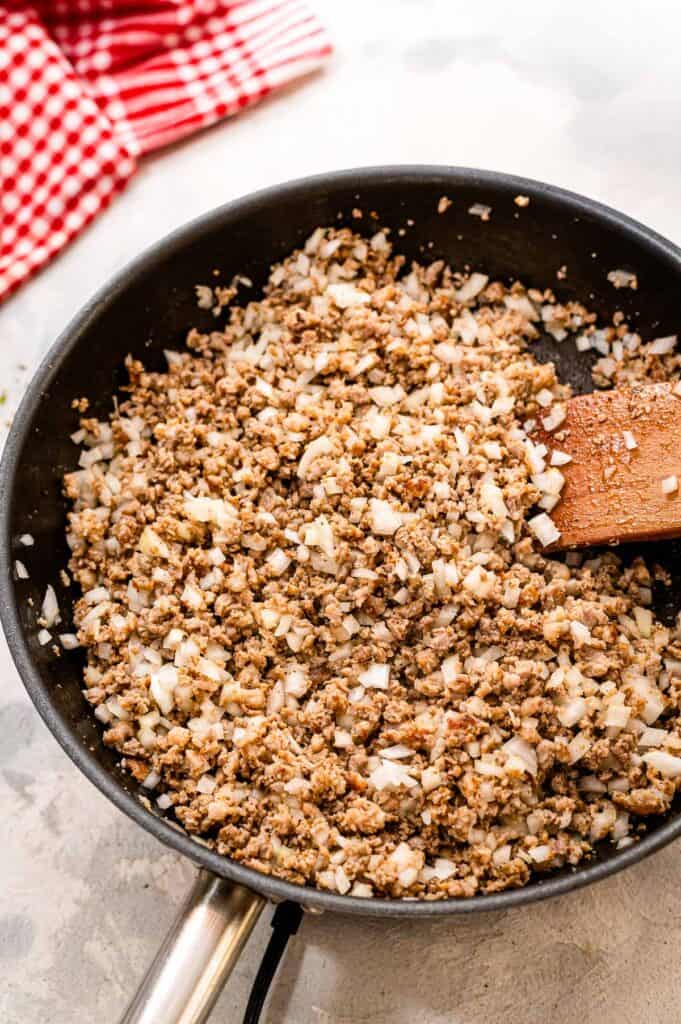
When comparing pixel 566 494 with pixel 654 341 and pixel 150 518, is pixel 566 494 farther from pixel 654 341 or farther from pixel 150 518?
pixel 150 518

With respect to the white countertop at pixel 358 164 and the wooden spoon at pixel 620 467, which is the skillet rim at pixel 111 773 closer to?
the wooden spoon at pixel 620 467

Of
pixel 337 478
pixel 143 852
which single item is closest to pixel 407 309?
pixel 337 478

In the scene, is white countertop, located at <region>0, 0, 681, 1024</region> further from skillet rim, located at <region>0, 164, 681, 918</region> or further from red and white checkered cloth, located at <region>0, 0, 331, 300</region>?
skillet rim, located at <region>0, 164, 681, 918</region>

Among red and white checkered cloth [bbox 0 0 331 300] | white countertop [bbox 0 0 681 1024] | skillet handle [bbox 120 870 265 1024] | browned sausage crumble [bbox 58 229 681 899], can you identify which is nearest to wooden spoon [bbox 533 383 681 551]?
browned sausage crumble [bbox 58 229 681 899]

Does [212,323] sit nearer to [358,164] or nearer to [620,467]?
[358,164]

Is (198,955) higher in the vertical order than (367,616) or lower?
lower

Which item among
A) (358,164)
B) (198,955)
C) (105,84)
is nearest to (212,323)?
(358,164)

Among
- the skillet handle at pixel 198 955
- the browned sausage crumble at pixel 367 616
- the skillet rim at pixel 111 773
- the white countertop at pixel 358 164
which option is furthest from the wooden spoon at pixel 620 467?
the skillet handle at pixel 198 955
